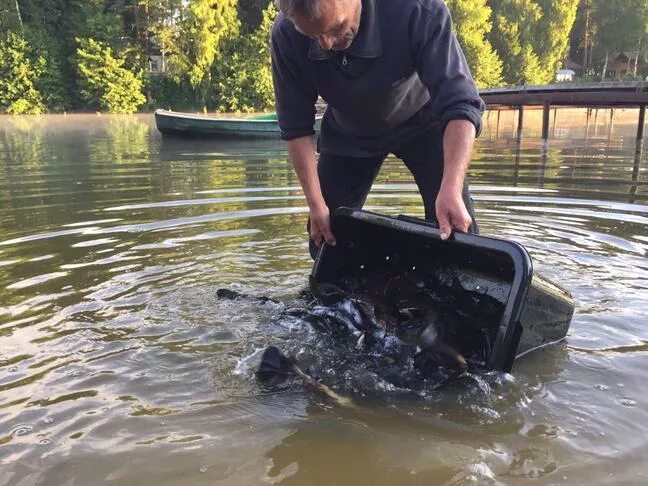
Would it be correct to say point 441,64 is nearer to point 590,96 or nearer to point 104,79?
point 590,96

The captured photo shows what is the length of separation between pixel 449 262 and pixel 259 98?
4095cm

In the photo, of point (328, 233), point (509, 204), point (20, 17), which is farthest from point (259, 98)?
point (328, 233)

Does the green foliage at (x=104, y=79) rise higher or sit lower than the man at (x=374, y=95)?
higher

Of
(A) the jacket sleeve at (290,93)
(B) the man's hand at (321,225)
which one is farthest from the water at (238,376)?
(A) the jacket sleeve at (290,93)

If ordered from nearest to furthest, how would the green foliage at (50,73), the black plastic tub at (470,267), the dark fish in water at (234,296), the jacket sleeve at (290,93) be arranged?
the black plastic tub at (470,267), the jacket sleeve at (290,93), the dark fish in water at (234,296), the green foliage at (50,73)

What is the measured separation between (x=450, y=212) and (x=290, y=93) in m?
1.21

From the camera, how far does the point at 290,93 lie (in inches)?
135

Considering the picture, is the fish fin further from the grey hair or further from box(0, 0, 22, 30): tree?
box(0, 0, 22, 30): tree

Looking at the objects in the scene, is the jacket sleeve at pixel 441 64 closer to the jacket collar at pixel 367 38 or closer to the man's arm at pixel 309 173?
the jacket collar at pixel 367 38

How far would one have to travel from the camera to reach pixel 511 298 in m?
2.68

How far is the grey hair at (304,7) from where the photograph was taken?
2502 millimetres

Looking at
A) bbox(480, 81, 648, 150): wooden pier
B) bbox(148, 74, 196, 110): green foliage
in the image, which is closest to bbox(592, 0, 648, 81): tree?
bbox(480, 81, 648, 150): wooden pier

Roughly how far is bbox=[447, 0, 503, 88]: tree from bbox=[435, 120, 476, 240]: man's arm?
144 feet

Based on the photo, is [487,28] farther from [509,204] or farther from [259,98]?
[509,204]
